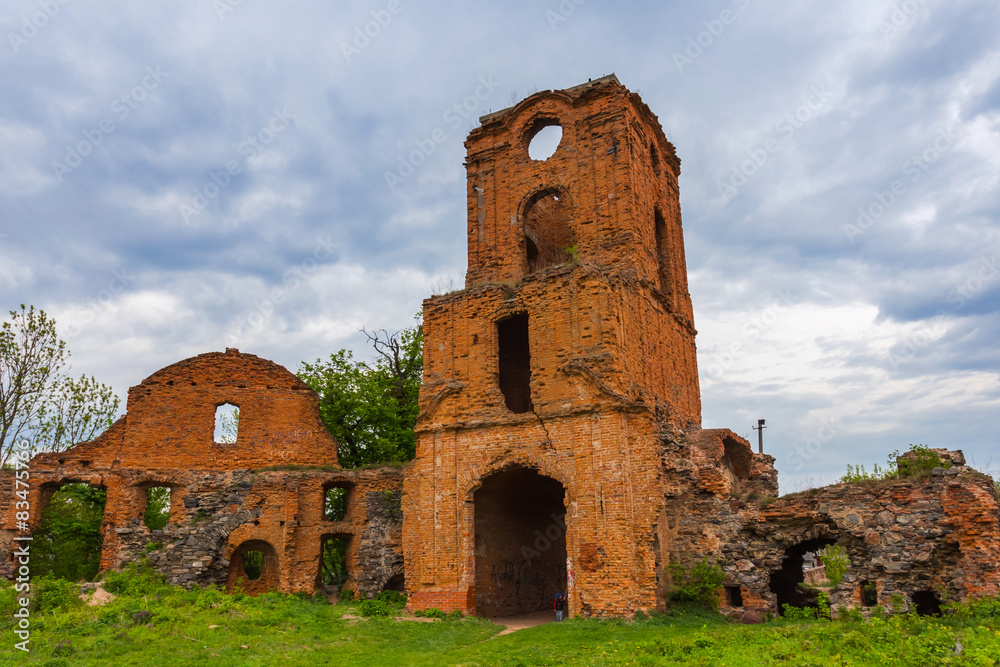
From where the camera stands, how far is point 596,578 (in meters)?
12.5

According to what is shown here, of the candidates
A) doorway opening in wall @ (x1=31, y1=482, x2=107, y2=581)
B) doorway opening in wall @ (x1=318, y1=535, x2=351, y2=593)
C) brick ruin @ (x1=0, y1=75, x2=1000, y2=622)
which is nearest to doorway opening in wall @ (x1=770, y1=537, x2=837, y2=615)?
brick ruin @ (x1=0, y1=75, x2=1000, y2=622)

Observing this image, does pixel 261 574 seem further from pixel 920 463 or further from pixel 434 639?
pixel 920 463

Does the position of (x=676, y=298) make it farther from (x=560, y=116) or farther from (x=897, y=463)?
(x=897, y=463)

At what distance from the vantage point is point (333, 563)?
23.7 m

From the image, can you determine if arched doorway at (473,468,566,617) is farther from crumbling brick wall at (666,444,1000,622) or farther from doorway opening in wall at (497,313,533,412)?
crumbling brick wall at (666,444,1000,622)

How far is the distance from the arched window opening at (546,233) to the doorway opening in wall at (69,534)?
12733 millimetres

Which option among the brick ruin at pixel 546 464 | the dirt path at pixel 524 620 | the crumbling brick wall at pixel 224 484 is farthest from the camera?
the crumbling brick wall at pixel 224 484

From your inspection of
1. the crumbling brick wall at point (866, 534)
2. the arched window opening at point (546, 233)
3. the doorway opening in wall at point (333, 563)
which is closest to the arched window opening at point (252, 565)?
the doorway opening in wall at point (333, 563)

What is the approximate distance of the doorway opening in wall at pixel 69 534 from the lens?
17.0 m

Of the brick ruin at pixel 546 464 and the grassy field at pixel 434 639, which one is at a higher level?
the brick ruin at pixel 546 464

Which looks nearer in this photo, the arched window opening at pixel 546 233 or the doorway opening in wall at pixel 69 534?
the doorway opening in wall at pixel 69 534

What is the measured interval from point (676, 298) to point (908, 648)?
10515mm

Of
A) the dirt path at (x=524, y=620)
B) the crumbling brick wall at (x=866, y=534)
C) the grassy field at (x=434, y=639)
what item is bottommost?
the dirt path at (x=524, y=620)

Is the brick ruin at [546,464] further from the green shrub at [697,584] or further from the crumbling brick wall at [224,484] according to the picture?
the green shrub at [697,584]
